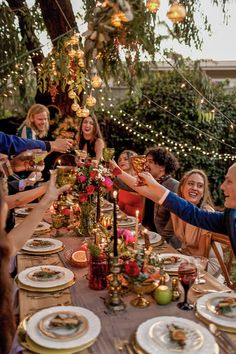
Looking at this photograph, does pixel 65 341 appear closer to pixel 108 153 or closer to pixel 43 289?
pixel 43 289

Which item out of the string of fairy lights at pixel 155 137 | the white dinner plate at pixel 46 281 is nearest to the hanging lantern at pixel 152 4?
the white dinner plate at pixel 46 281

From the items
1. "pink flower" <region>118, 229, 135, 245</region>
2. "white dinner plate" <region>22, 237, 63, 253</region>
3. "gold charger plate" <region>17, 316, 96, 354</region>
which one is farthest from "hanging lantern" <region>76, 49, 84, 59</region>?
"gold charger plate" <region>17, 316, 96, 354</region>

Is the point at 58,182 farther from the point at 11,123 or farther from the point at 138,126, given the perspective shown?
the point at 11,123

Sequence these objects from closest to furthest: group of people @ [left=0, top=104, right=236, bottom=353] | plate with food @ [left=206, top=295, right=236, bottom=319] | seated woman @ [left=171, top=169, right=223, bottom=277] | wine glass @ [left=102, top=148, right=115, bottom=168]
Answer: group of people @ [left=0, top=104, right=236, bottom=353] < plate with food @ [left=206, top=295, right=236, bottom=319] < wine glass @ [left=102, top=148, right=115, bottom=168] < seated woman @ [left=171, top=169, right=223, bottom=277]

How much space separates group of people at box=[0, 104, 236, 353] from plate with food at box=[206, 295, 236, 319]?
598 mm

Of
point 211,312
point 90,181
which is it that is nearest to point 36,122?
point 90,181

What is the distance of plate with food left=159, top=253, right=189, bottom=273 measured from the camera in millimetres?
1812

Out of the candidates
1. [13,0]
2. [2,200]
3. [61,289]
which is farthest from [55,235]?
[13,0]

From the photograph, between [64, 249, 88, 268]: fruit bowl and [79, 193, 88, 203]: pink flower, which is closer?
[64, 249, 88, 268]: fruit bowl

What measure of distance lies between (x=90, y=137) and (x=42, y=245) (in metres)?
2.48

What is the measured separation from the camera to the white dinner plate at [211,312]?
1309 mm

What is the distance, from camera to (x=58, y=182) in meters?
1.92

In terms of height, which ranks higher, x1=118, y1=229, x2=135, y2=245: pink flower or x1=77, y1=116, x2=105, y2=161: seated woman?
x1=77, y1=116, x2=105, y2=161: seated woman

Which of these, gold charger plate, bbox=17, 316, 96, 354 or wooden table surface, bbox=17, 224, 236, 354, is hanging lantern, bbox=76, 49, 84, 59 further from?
gold charger plate, bbox=17, 316, 96, 354
